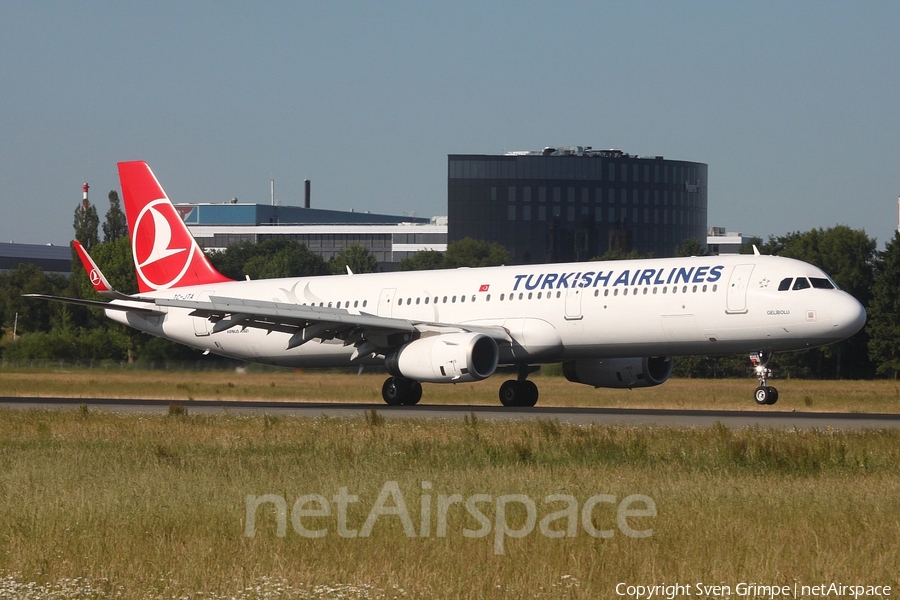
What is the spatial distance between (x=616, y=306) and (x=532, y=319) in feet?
7.63

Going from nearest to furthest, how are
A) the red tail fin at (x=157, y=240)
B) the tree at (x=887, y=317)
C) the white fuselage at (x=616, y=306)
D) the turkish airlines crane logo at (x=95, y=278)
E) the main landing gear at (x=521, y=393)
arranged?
the white fuselage at (x=616, y=306) → the main landing gear at (x=521, y=393) → the turkish airlines crane logo at (x=95, y=278) → the red tail fin at (x=157, y=240) → the tree at (x=887, y=317)

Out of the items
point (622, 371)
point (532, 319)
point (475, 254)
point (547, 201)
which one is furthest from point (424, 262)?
point (532, 319)

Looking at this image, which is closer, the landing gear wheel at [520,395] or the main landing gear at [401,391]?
the main landing gear at [401,391]

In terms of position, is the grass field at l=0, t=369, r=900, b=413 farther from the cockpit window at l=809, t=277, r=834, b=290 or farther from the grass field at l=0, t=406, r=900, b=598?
the grass field at l=0, t=406, r=900, b=598

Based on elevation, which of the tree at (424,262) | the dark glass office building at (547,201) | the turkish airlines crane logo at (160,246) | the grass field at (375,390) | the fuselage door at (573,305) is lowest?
the grass field at (375,390)

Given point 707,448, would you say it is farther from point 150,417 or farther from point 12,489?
point 150,417

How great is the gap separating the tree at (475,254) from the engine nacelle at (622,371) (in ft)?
303

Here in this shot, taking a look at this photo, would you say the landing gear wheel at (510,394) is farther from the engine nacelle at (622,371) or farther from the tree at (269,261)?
the tree at (269,261)

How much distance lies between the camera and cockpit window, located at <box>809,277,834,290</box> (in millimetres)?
28719

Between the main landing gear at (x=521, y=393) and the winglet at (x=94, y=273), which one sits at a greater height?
the winglet at (x=94, y=273)

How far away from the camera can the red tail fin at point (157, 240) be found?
40281 millimetres

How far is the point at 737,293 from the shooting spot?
94.7 ft

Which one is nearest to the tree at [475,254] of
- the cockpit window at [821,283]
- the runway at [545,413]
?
the runway at [545,413]

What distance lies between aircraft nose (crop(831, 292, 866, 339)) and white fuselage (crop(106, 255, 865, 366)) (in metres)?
0.02
